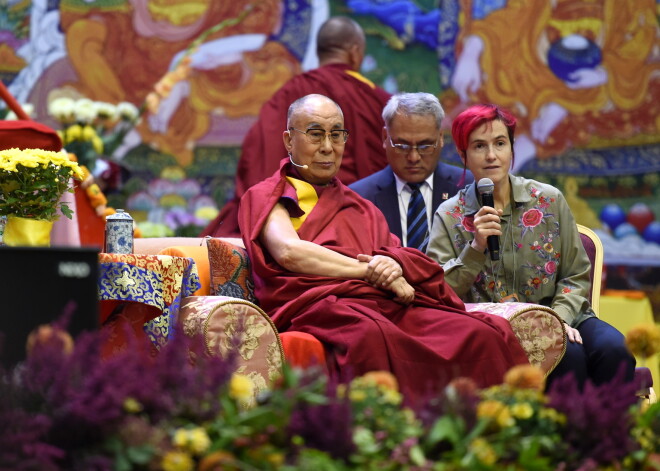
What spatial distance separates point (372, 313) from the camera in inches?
123

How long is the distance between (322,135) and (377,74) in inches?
121

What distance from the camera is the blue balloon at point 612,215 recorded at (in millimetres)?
6324

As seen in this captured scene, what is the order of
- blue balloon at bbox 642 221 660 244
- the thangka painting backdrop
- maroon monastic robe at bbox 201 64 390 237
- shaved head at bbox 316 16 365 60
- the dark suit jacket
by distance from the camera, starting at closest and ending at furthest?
the dark suit jacket, maroon monastic robe at bbox 201 64 390 237, shaved head at bbox 316 16 365 60, blue balloon at bbox 642 221 660 244, the thangka painting backdrop

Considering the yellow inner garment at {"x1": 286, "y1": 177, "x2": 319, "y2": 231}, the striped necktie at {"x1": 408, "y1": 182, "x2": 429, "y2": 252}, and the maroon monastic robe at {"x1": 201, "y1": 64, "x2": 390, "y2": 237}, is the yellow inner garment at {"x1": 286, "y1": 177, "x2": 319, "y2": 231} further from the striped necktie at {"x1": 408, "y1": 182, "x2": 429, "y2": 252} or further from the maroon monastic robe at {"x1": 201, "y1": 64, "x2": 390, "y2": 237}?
the maroon monastic robe at {"x1": 201, "y1": 64, "x2": 390, "y2": 237}

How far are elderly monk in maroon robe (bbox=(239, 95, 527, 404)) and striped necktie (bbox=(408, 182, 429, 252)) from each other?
38 cm

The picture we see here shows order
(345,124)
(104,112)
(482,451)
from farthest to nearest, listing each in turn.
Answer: (104,112), (345,124), (482,451)

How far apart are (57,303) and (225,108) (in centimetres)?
491

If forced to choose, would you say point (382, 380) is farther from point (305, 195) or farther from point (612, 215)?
point (612, 215)

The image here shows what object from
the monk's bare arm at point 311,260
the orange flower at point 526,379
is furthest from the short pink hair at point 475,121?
the orange flower at point 526,379

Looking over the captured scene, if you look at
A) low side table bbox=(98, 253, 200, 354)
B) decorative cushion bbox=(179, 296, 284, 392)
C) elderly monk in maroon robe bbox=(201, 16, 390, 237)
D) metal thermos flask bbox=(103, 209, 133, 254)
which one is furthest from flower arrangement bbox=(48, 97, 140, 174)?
decorative cushion bbox=(179, 296, 284, 392)

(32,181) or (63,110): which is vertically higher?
(32,181)

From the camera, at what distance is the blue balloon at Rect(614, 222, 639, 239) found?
20.6ft

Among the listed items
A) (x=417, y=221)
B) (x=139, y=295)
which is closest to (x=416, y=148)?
(x=417, y=221)

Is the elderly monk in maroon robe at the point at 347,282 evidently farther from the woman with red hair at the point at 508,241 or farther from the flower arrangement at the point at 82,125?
the flower arrangement at the point at 82,125
